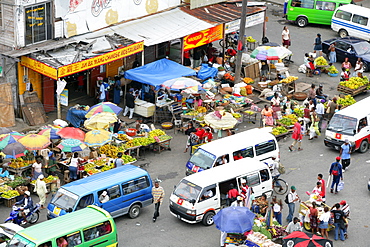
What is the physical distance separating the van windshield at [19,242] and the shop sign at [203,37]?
706 inches

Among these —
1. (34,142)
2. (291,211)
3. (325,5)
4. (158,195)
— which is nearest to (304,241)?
(291,211)

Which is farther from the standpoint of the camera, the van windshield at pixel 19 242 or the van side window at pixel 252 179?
the van side window at pixel 252 179

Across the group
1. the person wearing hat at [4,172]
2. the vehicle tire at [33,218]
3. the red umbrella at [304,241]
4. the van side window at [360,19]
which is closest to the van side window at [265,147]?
the red umbrella at [304,241]

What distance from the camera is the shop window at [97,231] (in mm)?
20438

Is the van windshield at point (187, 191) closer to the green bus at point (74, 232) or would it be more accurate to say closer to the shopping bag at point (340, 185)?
the green bus at point (74, 232)

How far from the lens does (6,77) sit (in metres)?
29.4

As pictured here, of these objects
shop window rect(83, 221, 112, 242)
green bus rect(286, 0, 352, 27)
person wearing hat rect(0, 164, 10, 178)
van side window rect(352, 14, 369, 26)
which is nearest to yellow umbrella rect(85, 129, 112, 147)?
person wearing hat rect(0, 164, 10, 178)

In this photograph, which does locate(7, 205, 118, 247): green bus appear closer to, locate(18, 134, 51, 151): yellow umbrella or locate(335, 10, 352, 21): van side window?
locate(18, 134, 51, 151): yellow umbrella

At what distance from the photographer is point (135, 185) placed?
23672 millimetres

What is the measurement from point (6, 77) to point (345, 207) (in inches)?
609

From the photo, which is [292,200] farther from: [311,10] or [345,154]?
[311,10]

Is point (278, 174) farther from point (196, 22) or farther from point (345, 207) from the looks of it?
point (196, 22)

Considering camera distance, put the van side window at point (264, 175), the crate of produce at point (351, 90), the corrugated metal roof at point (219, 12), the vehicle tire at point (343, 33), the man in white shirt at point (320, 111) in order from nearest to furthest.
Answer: the van side window at point (264, 175) < the man in white shirt at point (320, 111) < the crate of produce at point (351, 90) < the corrugated metal roof at point (219, 12) < the vehicle tire at point (343, 33)

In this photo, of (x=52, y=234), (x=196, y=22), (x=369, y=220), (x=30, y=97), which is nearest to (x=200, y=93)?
(x=196, y=22)
